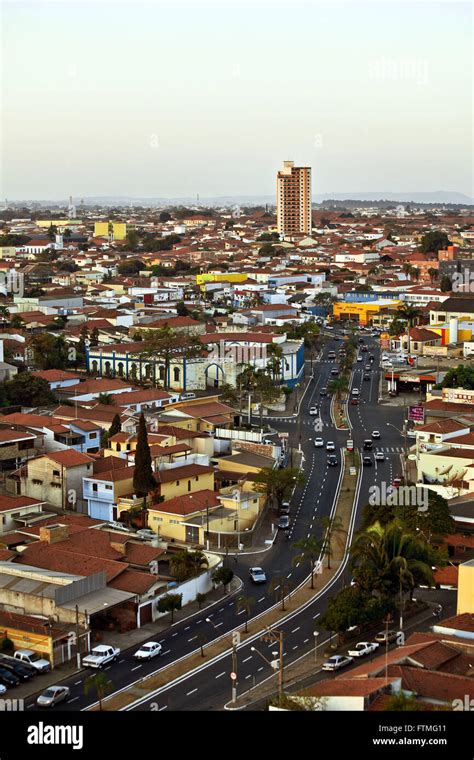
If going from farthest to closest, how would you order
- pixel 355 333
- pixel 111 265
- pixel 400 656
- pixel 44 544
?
pixel 111 265 < pixel 355 333 < pixel 44 544 < pixel 400 656

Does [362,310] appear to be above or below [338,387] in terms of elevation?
above

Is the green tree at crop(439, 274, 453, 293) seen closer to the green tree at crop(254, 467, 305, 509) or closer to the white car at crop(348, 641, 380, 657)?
the green tree at crop(254, 467, 305, 509)

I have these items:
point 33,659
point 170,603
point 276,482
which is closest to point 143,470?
point 276,482

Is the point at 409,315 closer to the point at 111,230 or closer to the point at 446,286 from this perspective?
the point at 446,286

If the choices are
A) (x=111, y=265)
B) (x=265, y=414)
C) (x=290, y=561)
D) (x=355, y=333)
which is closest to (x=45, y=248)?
(x=111, y=265)

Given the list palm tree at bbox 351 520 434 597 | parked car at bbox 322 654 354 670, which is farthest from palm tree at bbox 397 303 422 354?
parked car at bbox 322 654 354 670
